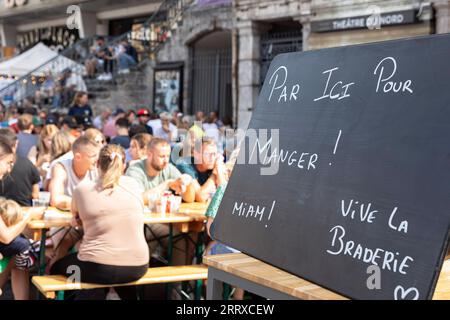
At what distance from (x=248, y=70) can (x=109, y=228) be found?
423 inches

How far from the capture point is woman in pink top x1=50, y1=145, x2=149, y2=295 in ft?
15.8

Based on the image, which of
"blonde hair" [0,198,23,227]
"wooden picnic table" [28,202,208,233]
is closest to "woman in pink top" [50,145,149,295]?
"wooden picnic table" [28,202,208,233]

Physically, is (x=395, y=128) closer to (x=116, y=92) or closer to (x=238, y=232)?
(x=238, y=232)

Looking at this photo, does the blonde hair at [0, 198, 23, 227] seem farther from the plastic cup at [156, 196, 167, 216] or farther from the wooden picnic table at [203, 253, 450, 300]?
the wooden picnic table at [203, 253, 450, 300]

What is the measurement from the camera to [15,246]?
532 centimetres

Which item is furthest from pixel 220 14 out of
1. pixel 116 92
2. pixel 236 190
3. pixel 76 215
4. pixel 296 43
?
pixel 236 190

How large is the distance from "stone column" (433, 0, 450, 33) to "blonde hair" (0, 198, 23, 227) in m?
8.85

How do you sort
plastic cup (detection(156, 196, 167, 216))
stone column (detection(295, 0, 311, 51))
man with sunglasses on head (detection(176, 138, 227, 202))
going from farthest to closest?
stone column (detection(295, 0, 311, 51)) → man with sunglasses on head (detection(176, 138, 227, 202)) → plastic cup (detection(156, 196, 167, 216))

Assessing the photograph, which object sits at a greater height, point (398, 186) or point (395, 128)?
point (395, 128)

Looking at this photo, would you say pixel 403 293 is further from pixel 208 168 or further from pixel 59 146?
pixel 59 146

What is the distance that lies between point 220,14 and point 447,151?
1427cm

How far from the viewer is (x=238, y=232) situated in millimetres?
3012

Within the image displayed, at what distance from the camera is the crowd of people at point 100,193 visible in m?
4.84

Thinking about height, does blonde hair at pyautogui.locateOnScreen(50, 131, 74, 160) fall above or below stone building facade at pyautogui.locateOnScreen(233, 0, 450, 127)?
below
